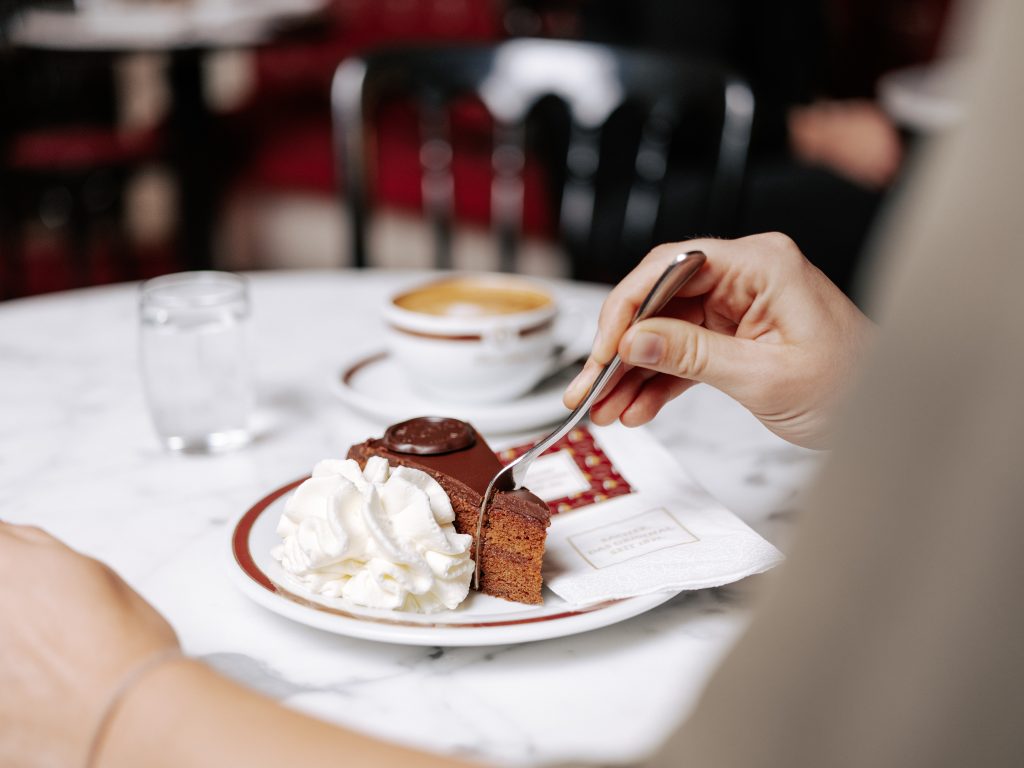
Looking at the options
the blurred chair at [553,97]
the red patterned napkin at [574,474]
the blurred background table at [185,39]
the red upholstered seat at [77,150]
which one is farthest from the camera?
the red upholstered seat at [77,150]

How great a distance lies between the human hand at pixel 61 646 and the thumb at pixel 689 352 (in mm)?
380

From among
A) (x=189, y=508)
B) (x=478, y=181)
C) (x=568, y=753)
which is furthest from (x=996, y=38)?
(x=478, y=181)

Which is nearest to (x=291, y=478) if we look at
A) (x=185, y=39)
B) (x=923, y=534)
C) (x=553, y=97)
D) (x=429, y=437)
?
(x=429, y=437)

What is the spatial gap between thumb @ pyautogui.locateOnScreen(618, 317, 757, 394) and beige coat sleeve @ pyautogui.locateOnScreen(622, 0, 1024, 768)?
465 millimetres

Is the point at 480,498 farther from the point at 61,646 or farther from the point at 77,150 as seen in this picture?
the point at 77,150

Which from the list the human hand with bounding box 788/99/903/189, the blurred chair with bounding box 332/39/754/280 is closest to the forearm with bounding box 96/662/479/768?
the blurred chair with bounding box 332/39/754/280

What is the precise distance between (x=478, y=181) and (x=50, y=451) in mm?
2618

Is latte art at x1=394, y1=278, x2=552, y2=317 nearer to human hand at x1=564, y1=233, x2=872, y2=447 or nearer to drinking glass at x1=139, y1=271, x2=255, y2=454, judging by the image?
drinking glass at x1=139, y1=271, x2=255, y2=454

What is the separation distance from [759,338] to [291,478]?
1.31ft

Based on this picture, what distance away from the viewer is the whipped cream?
26.9 inches

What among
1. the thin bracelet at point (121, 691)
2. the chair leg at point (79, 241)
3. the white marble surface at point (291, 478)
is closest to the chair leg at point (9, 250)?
the chair leg at point (79, 241)

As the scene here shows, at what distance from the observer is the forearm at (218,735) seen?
49 centimetres

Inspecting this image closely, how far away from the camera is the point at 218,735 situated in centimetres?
50

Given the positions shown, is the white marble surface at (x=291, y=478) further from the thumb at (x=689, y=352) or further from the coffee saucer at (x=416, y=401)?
the thumb at (x=689, y=352)
